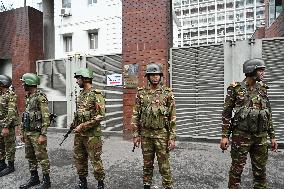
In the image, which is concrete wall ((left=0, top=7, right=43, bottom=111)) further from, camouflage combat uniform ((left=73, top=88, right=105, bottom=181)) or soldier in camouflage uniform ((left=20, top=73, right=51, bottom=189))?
camouflage combat uniform ((left=73, top=88, right=105, bottom=181))

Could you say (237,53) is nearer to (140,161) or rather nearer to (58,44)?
(140,161)

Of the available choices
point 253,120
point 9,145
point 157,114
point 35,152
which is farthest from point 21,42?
point 253,120

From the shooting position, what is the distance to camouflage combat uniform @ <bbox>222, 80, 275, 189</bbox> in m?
3.64

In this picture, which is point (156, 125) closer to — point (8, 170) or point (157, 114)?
point (157, 114)

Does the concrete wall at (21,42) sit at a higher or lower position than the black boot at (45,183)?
higher

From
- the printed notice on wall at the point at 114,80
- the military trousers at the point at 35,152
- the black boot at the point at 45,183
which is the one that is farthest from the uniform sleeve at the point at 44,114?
the printed notice on wall at the point at 114,80

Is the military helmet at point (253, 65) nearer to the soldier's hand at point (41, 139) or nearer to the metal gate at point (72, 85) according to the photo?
the soldier's hand at point (41, 139)

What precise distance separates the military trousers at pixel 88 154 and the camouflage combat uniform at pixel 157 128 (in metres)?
0.66

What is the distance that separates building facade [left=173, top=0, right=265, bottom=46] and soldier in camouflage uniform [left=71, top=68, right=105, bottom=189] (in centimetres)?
4623

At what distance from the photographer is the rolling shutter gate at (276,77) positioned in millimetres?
6828

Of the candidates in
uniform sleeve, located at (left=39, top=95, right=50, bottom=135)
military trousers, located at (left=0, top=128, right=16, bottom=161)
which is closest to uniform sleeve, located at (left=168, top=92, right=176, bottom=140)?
uniform sleeve, located at (left=39, top=95, right=50, bottom=135)

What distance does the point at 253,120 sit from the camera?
362cm

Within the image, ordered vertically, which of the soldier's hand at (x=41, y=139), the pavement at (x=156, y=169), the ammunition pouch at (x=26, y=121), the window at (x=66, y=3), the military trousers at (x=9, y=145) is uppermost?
the window at (x=66, y=3)

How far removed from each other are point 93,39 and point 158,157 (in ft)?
40.7
